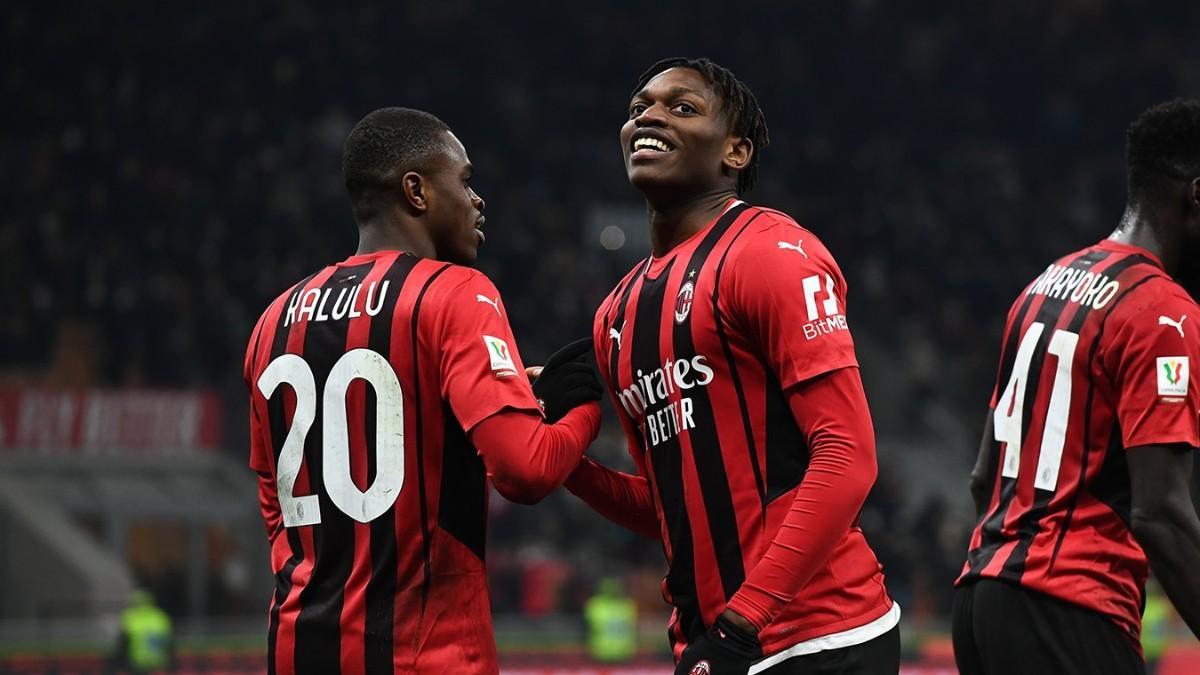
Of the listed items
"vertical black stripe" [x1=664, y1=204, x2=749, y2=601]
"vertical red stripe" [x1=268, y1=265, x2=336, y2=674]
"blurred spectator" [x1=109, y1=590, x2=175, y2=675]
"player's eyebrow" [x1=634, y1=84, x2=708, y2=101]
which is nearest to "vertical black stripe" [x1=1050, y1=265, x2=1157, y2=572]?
"vertical black stripe" [x1=664, y1=204, x2=749, y2=601]

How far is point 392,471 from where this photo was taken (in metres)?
3.68

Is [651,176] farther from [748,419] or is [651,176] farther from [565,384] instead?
[748,419]

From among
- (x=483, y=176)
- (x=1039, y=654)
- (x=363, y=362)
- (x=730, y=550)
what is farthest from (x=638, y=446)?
(x=483, y=176)

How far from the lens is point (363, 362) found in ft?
12.2

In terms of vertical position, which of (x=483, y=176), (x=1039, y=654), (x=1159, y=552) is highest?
(x=483, y=176)

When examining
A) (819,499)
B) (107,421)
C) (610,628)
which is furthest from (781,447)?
(107,421)

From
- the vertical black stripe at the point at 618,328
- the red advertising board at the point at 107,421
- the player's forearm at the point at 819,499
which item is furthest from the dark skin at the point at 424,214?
the red advertising board at the point at 107,421

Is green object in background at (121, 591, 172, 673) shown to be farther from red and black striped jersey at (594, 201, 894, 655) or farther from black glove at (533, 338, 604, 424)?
red and black striped jersey at (594, 201, 894, 655)

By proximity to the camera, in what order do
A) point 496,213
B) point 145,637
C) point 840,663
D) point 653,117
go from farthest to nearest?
point 496,213 → point 145,637 → point 653,117 → point 840,663

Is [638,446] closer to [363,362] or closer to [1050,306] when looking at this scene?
[363,362]

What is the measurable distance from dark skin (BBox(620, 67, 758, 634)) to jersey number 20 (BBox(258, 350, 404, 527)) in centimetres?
74

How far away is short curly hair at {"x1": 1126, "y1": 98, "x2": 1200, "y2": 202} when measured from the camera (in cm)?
408

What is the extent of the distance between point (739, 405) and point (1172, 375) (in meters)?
1.03

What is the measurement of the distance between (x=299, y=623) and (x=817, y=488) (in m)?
1.23
